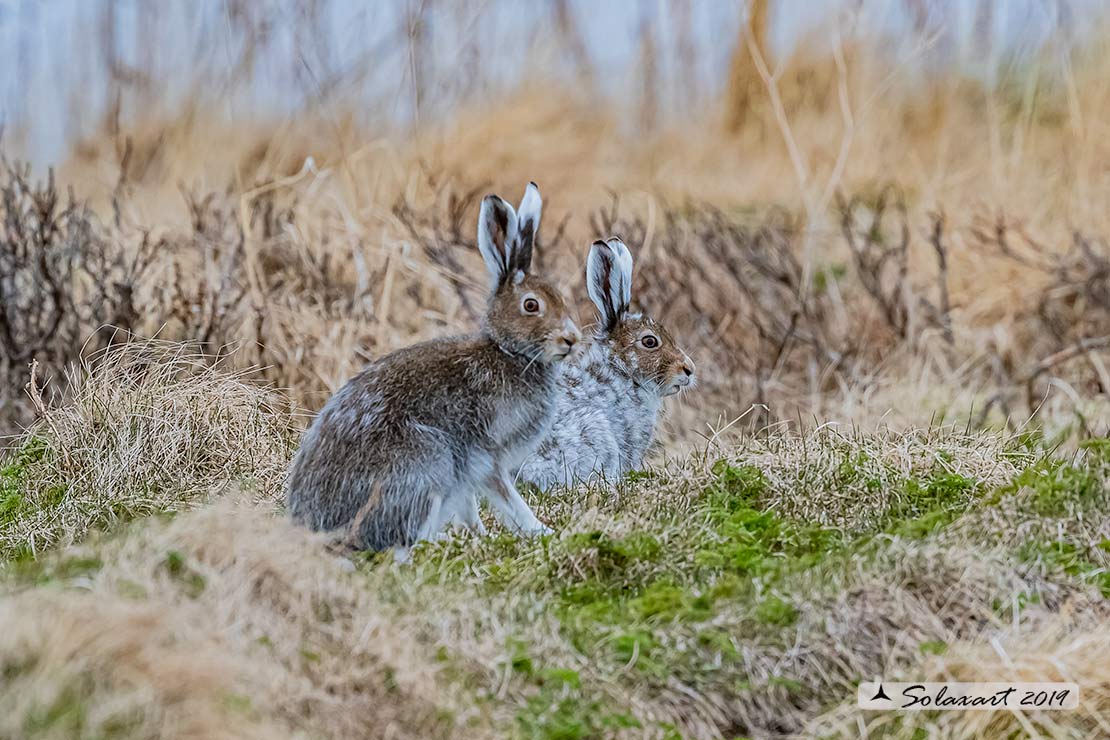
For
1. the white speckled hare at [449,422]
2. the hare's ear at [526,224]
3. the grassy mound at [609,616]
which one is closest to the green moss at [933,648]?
the grassy mound at [609,616]

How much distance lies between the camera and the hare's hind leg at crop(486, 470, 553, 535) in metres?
5.39

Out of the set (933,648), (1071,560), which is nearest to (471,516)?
(933,648)

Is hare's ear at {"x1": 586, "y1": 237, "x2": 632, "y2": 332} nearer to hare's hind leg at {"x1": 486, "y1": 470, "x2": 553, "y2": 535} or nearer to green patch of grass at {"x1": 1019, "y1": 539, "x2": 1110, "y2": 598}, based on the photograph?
hare's hind leg at {"x1": 486, "y1": 470, "x2": 553, "y2": 535}

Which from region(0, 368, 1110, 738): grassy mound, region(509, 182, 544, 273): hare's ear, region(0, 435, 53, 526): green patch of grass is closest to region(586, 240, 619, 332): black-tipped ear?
region(509, 182, 544, 273): hare's ear

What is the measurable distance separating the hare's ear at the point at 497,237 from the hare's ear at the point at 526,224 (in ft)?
0.06

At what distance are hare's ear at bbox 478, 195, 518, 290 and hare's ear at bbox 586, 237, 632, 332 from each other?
1133 mm

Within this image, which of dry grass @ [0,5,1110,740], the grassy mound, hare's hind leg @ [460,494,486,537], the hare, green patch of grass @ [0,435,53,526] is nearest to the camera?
the grassy mound

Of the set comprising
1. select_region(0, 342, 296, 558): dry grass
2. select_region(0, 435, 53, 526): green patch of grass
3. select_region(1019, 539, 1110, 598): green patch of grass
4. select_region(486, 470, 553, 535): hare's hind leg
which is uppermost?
select_region(1019, 539, 1110, 598): green patch of grass

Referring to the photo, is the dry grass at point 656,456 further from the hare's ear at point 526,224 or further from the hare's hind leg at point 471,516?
the hare's ear at point 526,224

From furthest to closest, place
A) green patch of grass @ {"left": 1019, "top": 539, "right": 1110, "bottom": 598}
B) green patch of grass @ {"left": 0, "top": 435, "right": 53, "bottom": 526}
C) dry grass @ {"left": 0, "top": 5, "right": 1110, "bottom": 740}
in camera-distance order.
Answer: green patch of grass @ {"left": 0, "top": 435, "right": 53, "bottom": 526} → green patch of grass @ {"left": 1019, "top": 539, "right": 1110, "bottom": 598} → dry grass @ {"left": 0, "top": 5, "right": 1110, "bottom": 740}

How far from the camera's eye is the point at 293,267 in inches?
358

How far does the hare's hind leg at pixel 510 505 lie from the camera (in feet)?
17.7

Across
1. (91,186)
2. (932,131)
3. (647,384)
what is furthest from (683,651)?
(932,131)

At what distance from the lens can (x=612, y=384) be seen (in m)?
7.06
